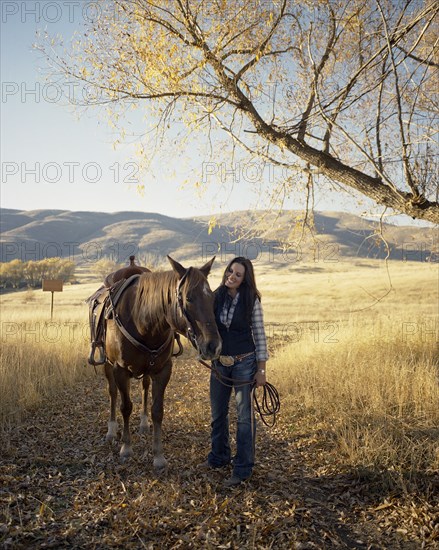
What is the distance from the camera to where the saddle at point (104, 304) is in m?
5.13

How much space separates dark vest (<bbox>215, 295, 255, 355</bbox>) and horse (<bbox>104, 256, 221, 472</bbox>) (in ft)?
1.60

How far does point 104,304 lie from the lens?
543 centimetres

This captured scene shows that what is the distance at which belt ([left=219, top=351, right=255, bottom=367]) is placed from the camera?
4215 millimetres

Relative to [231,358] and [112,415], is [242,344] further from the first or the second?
[112,415]

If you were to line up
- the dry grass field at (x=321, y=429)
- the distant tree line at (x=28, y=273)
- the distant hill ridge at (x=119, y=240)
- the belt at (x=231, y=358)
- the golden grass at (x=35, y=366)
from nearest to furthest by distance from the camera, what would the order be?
1. the dry grass field at (x=321, y=429)
2. the belt at (x=231, y=358)
3. the golden grass at (x=35, y=366)
4. the distant tree line at (x=28, y=273)
5. the distant hill ridge at (x=119, y=240)

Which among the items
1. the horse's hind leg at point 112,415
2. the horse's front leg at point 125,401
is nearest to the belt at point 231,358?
the horse's front leg at point 125,401

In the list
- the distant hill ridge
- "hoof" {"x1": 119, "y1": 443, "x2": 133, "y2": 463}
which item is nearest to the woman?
"hoof" {"x1": 119, "y1": 443, "x2": 133, "y2": 463}

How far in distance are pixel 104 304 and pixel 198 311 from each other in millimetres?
2147

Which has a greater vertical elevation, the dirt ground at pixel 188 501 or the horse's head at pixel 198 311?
the horse's head at pixel 198 311

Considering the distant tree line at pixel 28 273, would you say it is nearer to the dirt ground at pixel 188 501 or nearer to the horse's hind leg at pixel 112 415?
the horse's hind leg at pixel 112 415

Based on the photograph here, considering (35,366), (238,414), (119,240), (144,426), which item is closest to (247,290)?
(238,414)

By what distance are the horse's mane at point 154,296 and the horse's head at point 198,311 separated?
0.06m

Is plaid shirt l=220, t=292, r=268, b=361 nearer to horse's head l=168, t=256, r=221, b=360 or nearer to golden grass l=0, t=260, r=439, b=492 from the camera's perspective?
horse's head l=168, t=256, r=221, b=360

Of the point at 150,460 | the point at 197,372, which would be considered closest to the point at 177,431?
the point at 150,460
